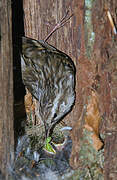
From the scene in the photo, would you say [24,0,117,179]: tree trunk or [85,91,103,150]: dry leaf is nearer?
[24,0,117,179]: tree trunk

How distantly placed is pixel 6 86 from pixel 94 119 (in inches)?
25.4

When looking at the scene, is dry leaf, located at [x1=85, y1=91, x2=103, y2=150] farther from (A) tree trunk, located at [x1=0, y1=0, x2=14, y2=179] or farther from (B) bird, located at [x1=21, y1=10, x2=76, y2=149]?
(A) tree trunk, located at [x1=0, y1=0, x2=14, y2=179]

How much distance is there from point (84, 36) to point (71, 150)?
0.90 m

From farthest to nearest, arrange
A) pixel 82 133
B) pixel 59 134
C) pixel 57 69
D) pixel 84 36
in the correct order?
pixel 59 134, pixel 57 69, pixel 82 133, pixel 84 36

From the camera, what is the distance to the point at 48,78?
238 centimetres

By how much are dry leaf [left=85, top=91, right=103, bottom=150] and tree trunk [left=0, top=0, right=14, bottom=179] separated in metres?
0.54

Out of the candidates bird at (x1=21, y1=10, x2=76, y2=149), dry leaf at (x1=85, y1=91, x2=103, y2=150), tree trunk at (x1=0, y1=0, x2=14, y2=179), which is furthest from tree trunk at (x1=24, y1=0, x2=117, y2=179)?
tree trunk at (x1=0, y1=0, x2=14, y2=179)

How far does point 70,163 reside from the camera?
2203 mm

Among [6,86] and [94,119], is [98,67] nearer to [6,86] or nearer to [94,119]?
[94,119]

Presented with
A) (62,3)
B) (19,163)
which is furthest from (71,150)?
(62,3)

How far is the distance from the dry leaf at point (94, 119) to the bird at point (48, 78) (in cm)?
40

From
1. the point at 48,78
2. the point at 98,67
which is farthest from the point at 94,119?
the point at 48,78

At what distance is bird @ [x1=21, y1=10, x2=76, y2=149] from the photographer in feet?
7.63

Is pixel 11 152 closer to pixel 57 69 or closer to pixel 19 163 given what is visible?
pixel 19 163
